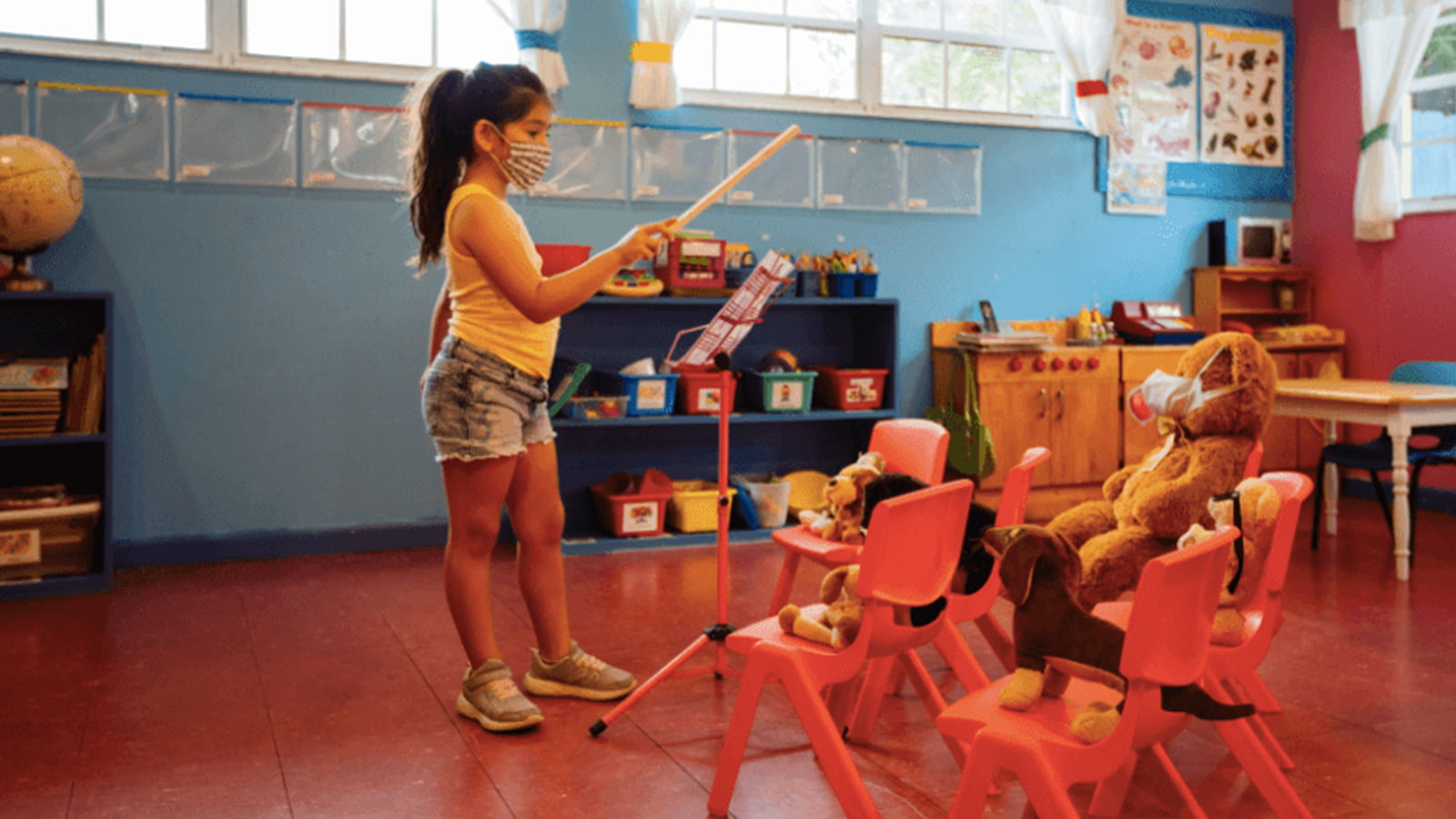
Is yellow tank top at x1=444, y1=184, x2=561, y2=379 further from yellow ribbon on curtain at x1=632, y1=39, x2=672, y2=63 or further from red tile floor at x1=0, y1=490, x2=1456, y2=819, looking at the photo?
yellow ribbon on curtain at x1=632, y1=39, x2=672, y2=63

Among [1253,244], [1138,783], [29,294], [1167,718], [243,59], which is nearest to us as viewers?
[1167,718]

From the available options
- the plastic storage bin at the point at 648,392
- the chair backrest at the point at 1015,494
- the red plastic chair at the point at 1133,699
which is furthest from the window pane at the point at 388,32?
the red plastic chair at the point at 1133,699

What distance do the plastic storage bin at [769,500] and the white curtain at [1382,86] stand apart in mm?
3562

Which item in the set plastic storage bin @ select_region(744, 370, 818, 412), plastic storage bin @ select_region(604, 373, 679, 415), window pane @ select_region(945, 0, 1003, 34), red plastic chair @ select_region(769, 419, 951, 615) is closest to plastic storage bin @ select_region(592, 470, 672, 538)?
plastic storage bin @ select_region(604, 373, 679, 415)

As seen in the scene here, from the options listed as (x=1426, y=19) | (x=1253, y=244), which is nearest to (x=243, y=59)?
(x=1253, y=244)

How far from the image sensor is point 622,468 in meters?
5.30

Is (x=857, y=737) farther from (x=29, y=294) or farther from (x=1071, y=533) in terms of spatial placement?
(x=29, y=294)

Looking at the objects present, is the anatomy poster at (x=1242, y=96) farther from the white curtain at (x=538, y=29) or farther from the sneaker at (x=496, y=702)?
the sneaker at (x=496, y=702)

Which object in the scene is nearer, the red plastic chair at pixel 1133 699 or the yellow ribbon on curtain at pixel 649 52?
the red plastic chair at pixel 1133 699

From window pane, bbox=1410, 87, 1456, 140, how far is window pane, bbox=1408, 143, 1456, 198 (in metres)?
0.07

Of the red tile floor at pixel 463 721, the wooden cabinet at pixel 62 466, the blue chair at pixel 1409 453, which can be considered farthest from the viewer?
the blue chair at pixel 1409 453

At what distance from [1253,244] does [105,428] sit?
19.2 feet

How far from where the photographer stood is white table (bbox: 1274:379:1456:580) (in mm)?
4215

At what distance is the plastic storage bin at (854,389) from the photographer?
5.30 m
